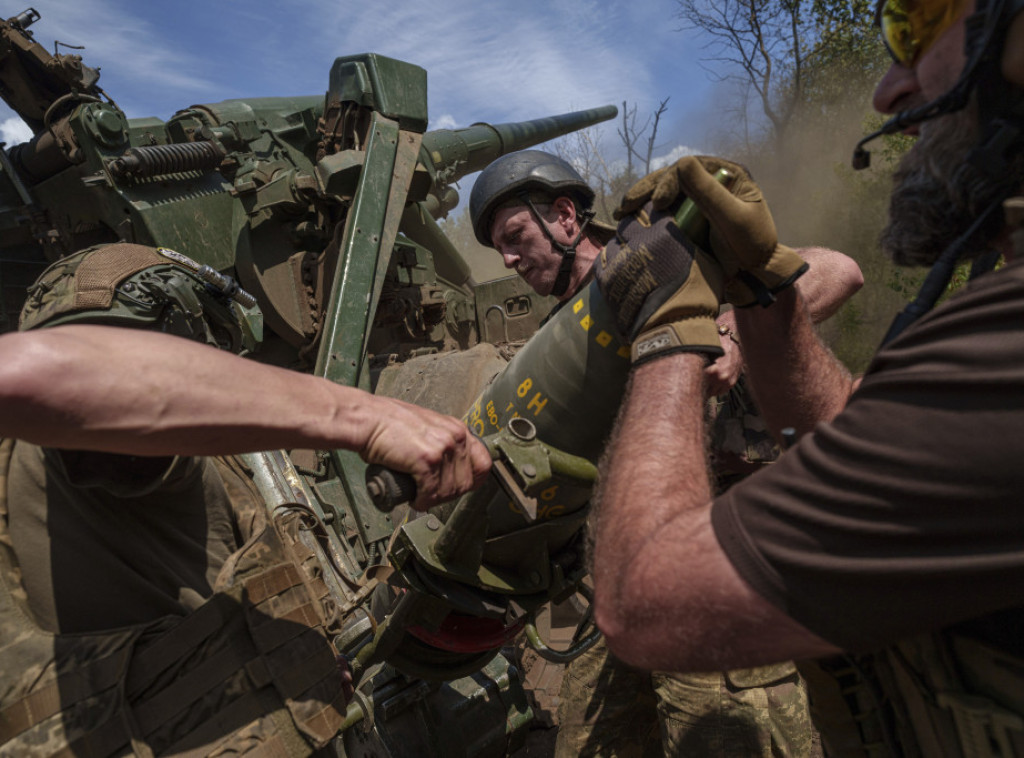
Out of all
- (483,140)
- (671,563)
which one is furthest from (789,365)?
(483,140)

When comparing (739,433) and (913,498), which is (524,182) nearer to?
(739,433)

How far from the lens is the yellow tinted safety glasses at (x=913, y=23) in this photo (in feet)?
4.52


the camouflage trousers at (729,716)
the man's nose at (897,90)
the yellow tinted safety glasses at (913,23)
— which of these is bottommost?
the camouflage trousers at (729,716)

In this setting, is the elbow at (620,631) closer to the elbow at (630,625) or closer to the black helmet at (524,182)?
the elbow at (630,625)

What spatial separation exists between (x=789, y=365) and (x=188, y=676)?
2.01 metres

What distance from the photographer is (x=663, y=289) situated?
1.65 metres

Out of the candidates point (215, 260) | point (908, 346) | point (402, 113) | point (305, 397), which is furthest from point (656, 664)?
point (215, 260)

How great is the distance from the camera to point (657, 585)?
1.22m

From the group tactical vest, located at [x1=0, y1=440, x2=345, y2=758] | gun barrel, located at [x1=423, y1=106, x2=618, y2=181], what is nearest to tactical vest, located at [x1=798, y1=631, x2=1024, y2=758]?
tactical vest, located at [x1=0, y1=440, x2=345, y2=758]

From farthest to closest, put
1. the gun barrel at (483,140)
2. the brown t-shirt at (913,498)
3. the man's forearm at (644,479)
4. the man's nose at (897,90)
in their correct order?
the gun barrel at (483,140), the man's nose at (897,90), the man's forearm at (644,479), the brown t-shirt at (913,498)

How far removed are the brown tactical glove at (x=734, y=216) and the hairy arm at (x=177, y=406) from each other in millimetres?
833

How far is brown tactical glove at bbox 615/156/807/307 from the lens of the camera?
1600 mm

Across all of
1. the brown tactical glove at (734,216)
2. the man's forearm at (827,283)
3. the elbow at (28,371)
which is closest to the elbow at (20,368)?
the elbow at (28,371)

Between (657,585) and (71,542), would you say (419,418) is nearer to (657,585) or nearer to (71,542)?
(657,585)
